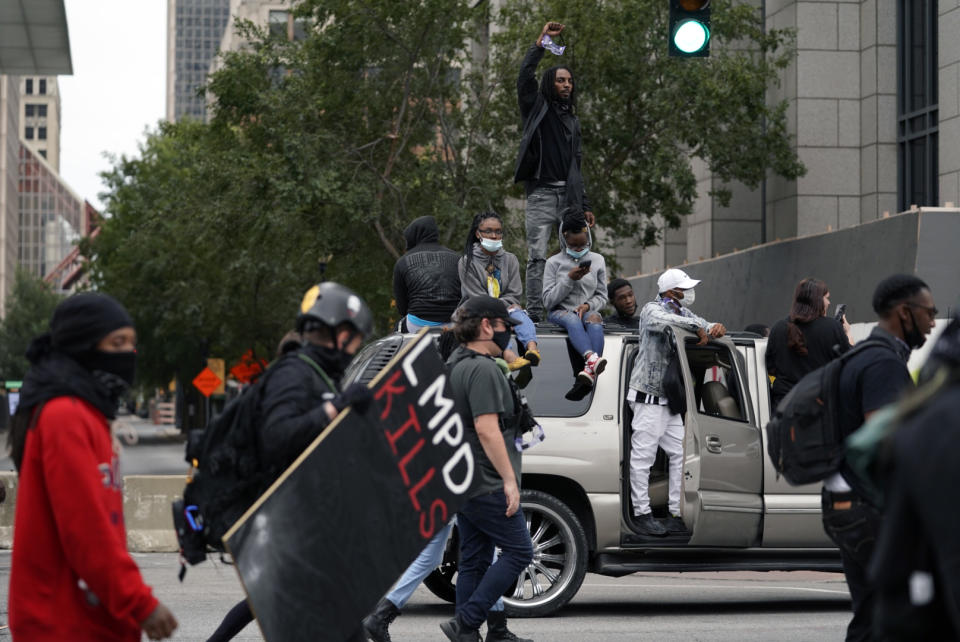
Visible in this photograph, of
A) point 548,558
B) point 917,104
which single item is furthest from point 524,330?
point 917,104

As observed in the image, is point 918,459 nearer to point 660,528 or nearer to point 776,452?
point 776,452

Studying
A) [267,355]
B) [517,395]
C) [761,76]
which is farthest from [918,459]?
[267,355]

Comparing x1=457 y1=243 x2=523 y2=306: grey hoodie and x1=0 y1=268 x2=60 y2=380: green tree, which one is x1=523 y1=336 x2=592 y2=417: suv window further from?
x1=0 y1=268 x2=60 y2=380: green tree

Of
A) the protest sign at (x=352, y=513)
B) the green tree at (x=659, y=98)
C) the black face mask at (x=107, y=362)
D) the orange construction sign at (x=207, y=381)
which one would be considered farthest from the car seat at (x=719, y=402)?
the orange construction sign at (x=207, y=381)

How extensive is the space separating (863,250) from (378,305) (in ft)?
43.7

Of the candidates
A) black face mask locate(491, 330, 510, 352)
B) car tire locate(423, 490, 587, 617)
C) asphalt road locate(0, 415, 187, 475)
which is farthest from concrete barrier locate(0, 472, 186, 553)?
asphalt road locate(0, 415, 187, 475)

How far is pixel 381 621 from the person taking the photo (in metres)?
8.14

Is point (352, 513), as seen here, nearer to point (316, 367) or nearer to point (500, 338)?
point (316, 367)

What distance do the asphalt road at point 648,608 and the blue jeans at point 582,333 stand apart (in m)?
1.86

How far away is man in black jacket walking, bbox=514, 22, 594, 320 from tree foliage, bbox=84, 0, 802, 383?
9.01m

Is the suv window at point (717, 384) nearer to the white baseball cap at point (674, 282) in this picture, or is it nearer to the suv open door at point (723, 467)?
the suv open door at point (723, 467)

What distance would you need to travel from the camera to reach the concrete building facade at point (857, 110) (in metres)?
21.7

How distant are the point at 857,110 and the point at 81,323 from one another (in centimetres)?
2022

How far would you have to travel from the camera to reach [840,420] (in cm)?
590
